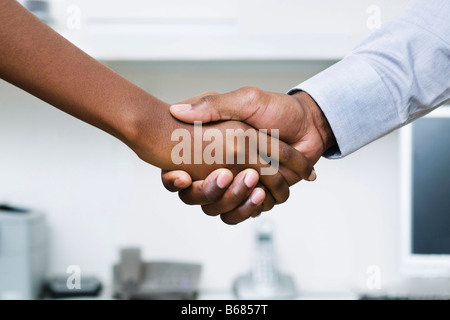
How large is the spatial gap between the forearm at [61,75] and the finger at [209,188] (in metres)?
0.14

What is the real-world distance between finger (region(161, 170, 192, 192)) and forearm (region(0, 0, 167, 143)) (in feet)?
0.34

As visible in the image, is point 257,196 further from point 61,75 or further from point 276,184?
point 61,75

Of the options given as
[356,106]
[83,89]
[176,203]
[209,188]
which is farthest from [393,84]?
[176,203]

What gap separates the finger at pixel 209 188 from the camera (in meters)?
0.84

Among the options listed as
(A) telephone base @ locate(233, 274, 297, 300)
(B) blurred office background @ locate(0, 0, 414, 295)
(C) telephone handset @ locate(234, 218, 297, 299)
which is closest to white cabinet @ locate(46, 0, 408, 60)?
(B) blurred office background @ locate(0, 0, 414, 295)

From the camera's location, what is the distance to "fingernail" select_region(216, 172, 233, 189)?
0.84m

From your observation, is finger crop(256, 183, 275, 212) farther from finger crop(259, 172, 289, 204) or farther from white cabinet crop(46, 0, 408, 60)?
white cabinet crop(46, 0, 408, 60)

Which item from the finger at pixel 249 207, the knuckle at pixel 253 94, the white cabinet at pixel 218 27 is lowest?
the finger at pixel 249 207

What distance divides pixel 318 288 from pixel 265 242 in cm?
23

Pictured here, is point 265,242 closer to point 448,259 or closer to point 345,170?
point 345,170

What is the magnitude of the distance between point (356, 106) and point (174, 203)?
0.66m

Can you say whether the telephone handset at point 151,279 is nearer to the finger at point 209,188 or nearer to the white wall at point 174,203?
the white wall at point 174,203

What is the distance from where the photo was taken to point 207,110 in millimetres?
838

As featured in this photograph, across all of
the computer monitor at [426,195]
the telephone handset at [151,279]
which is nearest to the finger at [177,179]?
the telephone handset at [151,279]
